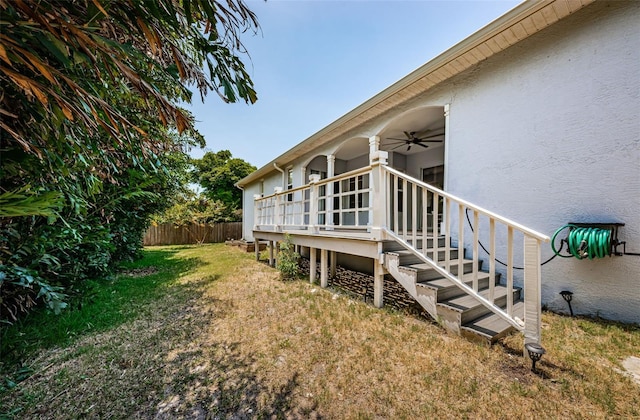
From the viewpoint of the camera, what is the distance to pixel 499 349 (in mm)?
2408

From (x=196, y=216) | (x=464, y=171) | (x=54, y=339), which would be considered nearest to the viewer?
(x=54, y=339)

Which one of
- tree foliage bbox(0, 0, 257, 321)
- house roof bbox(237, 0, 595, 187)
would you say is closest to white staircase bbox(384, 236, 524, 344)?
tree foliage bbox(0, 0, 257, 321)

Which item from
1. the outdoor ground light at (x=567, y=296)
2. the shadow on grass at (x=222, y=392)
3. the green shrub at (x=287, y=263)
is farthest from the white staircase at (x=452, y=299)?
the green shrub at (x=287, y=263)

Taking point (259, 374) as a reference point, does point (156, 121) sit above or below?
above

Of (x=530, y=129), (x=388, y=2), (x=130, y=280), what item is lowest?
(x=130, y=280)

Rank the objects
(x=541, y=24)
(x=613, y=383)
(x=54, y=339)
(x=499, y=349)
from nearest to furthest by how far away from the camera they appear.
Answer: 1. (x=613, y=383)
2. (x=499, y=349)
3. (x=54, y=339)
4. (x=541, y=24)

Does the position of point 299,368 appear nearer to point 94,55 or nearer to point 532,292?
point 532,292

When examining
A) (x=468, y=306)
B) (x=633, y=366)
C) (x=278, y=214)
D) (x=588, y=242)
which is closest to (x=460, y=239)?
(x=468, y=306)

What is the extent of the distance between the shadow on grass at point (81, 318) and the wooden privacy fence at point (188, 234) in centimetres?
932

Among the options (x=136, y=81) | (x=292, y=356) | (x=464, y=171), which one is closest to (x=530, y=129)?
(x=464, y=171)

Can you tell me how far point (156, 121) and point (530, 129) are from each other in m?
5.42

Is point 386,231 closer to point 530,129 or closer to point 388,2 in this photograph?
point 530,129

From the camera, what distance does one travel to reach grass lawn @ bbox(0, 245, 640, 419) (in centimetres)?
178

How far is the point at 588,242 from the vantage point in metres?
2.87
